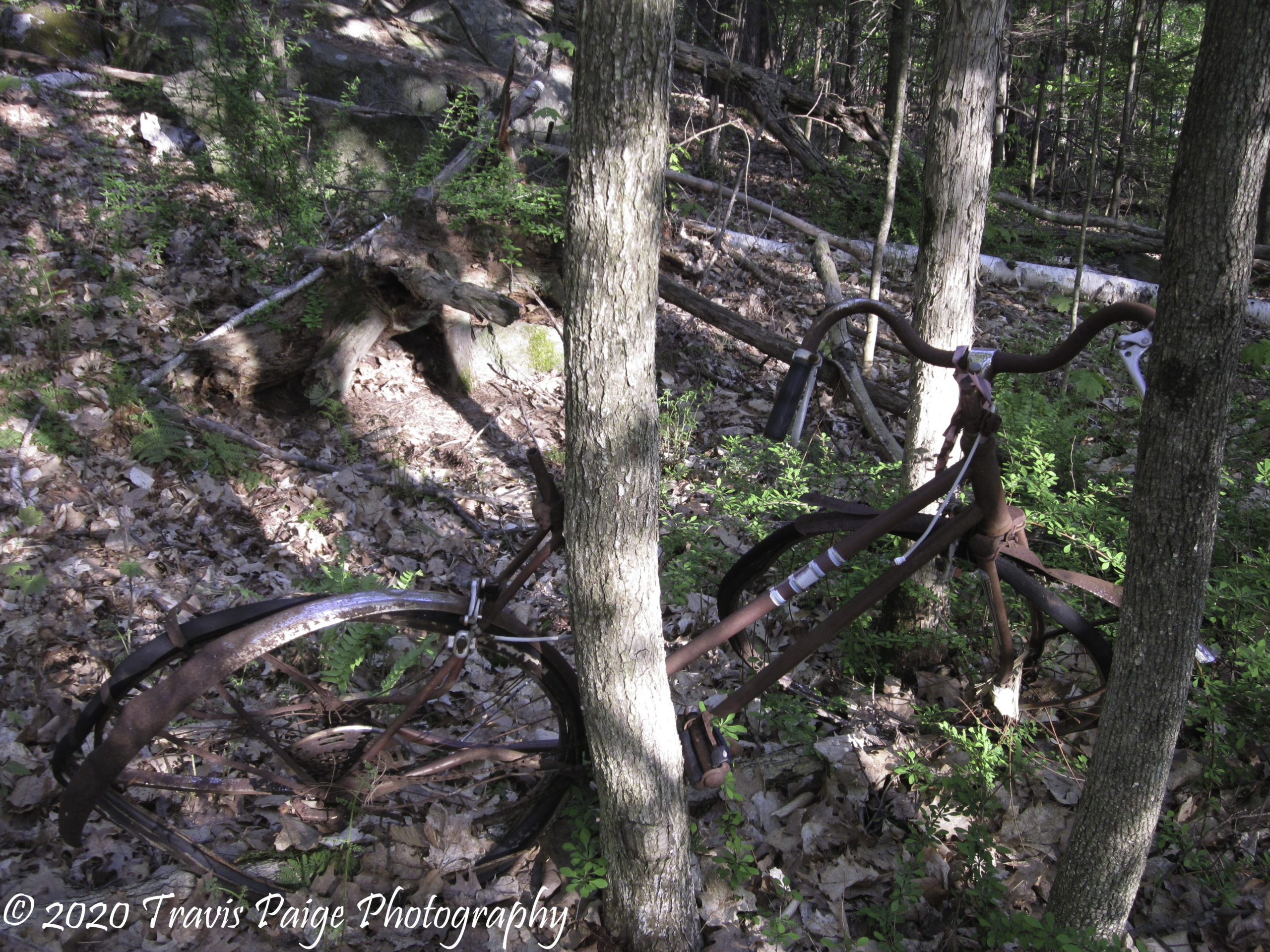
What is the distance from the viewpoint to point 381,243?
551 cm

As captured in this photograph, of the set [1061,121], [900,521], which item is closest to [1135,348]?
[900,521]

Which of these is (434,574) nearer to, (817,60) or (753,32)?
(817,60)

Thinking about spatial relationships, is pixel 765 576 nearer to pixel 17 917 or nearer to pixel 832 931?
pixel 832 931

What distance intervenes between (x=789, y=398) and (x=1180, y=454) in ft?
3.68

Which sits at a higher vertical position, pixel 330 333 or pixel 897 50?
pixel 897 50

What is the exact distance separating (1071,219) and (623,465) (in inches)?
401

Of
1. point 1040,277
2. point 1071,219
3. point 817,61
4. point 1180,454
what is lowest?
point 1180,454

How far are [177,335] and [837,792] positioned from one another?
524cm

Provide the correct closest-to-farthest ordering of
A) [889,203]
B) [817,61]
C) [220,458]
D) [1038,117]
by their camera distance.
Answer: [220,458]
[889,203]
[817,61]
[1038,117]

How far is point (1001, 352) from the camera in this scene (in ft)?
8.64

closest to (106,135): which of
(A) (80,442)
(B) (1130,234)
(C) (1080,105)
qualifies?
(A) (80,442)

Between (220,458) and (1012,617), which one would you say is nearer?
(1012,617)

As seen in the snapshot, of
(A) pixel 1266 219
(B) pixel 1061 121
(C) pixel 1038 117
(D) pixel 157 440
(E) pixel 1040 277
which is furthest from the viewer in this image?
(B) pixel 1061 121

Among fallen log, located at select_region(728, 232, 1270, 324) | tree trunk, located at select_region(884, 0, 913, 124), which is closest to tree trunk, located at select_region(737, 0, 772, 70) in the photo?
tree trunk, located at select_region(884, 0, 913, 124)
